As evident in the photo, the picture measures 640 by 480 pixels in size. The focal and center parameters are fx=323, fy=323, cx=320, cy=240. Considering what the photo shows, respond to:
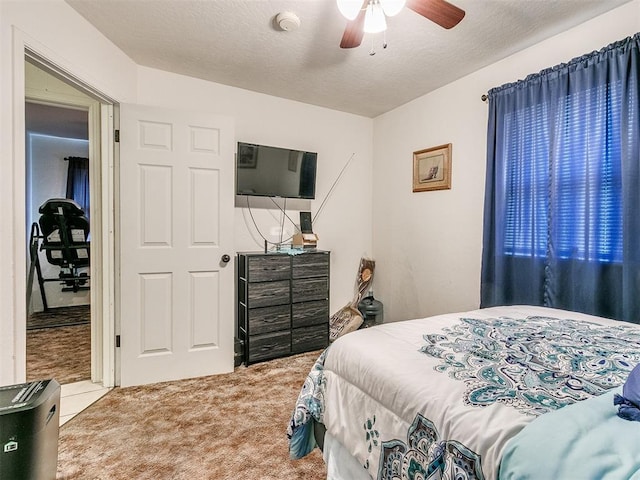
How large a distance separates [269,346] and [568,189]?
263 cm

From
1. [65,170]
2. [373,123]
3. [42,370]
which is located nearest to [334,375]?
[42,370]

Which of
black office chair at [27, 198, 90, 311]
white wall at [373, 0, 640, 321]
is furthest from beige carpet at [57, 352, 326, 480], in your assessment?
black office chair at [27, 198, 90, 311]

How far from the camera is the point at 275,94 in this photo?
3352 mm

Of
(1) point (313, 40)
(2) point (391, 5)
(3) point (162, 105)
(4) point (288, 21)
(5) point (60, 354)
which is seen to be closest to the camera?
(2) point (391, 5)

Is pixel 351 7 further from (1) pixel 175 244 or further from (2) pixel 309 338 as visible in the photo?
(2) pixel 309 338

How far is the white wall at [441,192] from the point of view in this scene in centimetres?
238

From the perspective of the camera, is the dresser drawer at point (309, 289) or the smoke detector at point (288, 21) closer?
the smoke detector at point (288, 21)

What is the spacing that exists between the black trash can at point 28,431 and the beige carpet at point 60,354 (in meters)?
1.51

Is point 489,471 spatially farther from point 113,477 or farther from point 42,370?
point 42,370

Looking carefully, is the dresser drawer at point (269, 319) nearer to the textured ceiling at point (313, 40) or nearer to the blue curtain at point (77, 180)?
the textured ceiling at point (313, 40)

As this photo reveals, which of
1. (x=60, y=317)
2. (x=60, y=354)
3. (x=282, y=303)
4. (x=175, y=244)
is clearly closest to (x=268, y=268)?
(x=282, y=303)

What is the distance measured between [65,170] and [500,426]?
6235 millimetres

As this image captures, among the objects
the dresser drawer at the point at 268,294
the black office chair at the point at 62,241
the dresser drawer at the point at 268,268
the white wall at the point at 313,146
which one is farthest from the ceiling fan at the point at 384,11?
the black office chair at the point at 62,241

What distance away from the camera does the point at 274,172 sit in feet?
10.5
